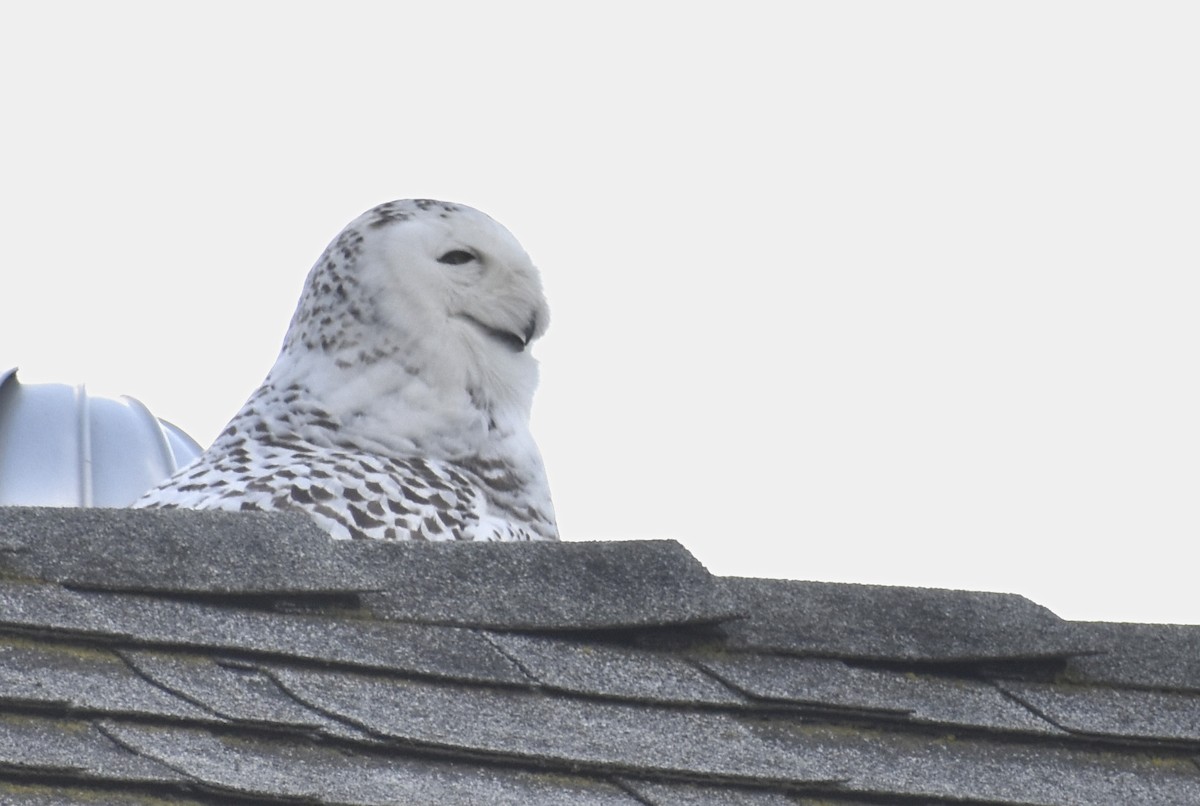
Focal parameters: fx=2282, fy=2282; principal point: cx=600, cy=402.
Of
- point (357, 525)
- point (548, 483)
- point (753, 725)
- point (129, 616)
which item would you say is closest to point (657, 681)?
point (753, 725)

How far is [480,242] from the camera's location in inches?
205

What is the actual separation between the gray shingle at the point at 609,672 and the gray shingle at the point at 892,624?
11 centimetres

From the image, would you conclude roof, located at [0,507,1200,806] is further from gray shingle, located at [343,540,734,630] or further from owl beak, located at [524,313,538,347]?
owl beak, located at [524,313,538,347]

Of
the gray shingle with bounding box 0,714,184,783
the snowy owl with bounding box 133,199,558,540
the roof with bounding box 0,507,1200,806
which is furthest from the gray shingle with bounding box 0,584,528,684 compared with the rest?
the snowy owl with bounding box 133,199,558,540

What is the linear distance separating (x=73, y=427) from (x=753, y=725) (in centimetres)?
665

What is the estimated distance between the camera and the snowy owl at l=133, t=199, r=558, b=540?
14.0 ft

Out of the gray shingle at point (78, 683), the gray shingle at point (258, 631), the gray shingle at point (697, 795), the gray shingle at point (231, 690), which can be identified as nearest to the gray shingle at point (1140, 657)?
the gray shingle at point (697, 795)

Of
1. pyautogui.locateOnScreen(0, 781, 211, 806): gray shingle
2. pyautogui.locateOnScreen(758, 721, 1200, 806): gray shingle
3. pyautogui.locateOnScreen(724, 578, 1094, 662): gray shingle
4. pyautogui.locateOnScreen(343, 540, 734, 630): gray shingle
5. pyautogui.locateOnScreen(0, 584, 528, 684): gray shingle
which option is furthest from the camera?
pyautogui.locateOnScreen(724, 578, 1094, 662): gray shingle

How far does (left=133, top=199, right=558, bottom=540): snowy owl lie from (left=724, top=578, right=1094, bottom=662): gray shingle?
1.50 m

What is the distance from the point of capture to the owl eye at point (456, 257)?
205 inches

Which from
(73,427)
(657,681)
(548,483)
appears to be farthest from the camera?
(73,427)

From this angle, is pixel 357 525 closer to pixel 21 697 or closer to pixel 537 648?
pixel 537 648

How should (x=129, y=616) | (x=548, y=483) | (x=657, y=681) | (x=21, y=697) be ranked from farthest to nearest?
(x=548, y=483) < (x=657, y=681) < (x=129, y=616) < (x=21, y=697)

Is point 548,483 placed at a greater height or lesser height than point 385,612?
greater
